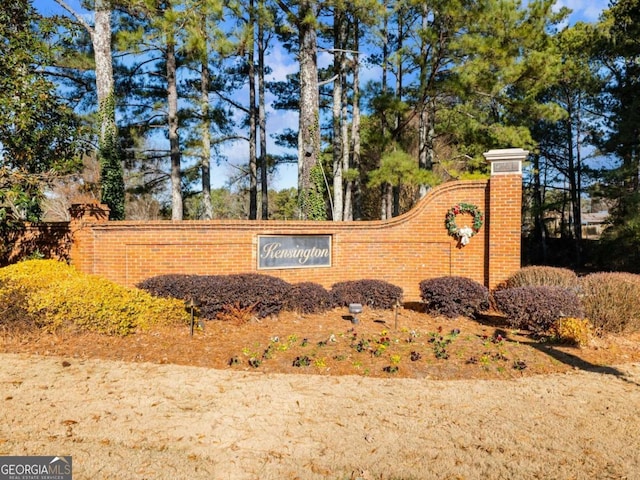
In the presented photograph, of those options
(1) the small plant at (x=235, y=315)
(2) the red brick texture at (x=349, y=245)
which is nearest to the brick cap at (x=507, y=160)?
(2) the red brick texture at (x=349, y=245)

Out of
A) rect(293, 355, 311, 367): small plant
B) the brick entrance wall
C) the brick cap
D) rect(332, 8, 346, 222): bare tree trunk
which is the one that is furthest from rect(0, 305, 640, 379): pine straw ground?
rect(332, 8, 346, 222): bare tree trunk

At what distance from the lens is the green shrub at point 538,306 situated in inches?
Answer: 255

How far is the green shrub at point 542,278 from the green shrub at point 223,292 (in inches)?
199

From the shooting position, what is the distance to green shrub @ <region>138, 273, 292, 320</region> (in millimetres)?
7082

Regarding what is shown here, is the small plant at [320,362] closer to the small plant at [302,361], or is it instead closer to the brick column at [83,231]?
the small plant at [302,361]

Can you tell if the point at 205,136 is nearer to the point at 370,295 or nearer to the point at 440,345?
the point at 370,295

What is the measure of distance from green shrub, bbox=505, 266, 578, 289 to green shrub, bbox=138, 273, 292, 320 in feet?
16.6

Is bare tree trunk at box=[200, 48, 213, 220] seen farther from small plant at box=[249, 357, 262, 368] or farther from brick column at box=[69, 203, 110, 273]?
small plant at box=[249, 357, 262, 368]

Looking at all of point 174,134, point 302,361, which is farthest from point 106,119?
point 302,361

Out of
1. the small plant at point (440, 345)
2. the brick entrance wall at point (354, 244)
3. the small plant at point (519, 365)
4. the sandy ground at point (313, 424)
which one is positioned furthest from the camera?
the brick entrance wall at point (354, 244)

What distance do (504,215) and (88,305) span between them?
8623 millimetres

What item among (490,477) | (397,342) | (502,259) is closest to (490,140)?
(502,259)

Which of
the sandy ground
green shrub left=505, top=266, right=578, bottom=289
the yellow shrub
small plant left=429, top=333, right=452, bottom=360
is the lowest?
the sandy ground

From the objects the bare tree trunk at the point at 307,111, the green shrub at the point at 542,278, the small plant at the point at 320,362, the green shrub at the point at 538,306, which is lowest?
the small plant at the point at 320,362
